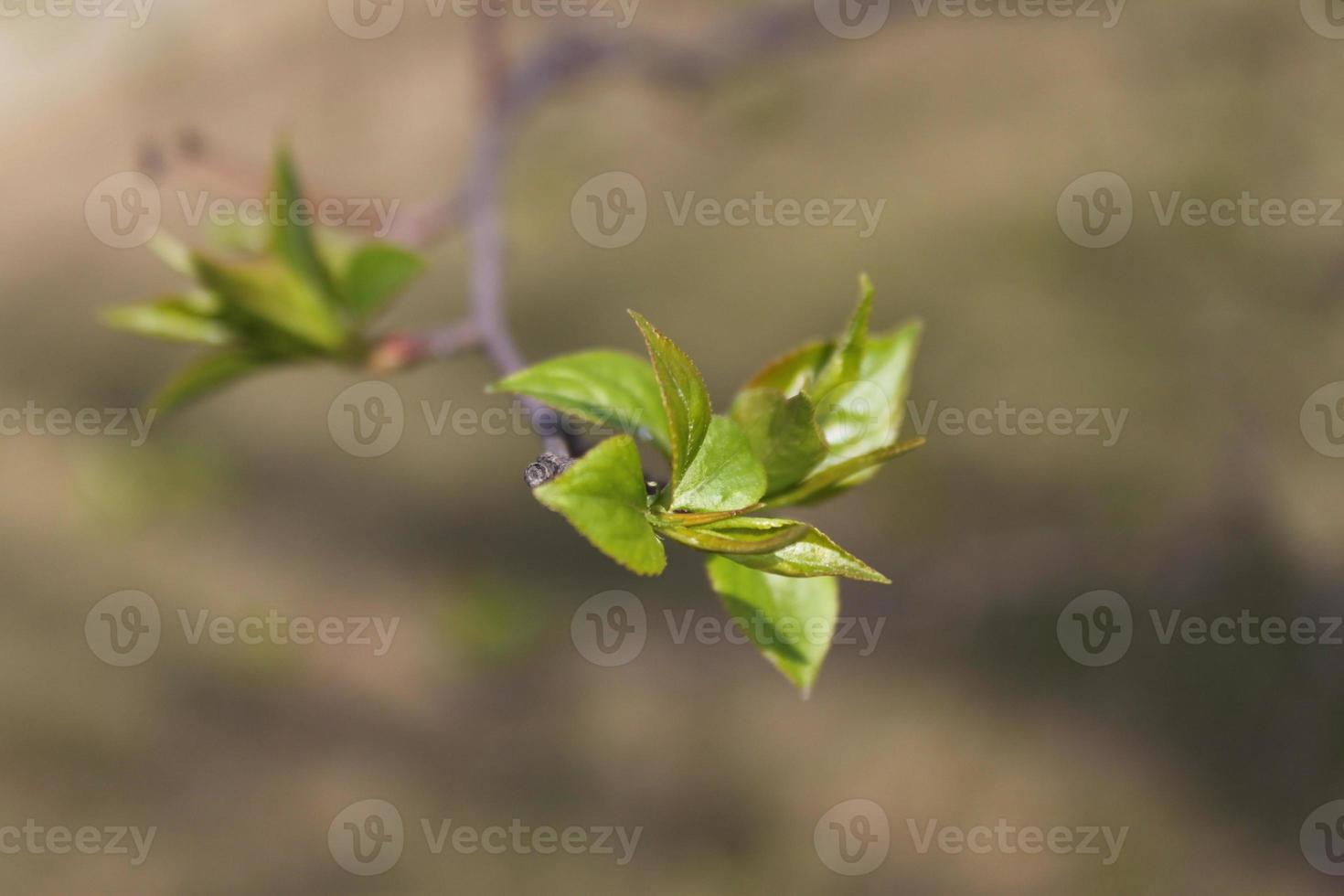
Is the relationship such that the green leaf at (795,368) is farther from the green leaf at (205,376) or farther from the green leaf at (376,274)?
the green leaf at (205,376)

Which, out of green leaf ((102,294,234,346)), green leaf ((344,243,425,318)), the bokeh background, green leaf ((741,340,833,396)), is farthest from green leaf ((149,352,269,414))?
the bokeh background

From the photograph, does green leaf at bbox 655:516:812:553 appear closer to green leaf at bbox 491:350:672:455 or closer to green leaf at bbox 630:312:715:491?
green leaf at bbox 630:312:715:491

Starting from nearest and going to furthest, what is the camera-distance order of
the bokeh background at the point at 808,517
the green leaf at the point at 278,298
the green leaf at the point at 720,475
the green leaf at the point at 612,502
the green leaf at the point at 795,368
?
the green leaf at the point at 612,502 → the green leaf at the point at 720,475 → the green leaf at the point at 795,368 → the green leaf at the point at 278,298 → the bokeh background at the point at 808,517

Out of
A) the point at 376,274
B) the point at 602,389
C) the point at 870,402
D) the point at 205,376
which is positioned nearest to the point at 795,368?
the point at 870,402

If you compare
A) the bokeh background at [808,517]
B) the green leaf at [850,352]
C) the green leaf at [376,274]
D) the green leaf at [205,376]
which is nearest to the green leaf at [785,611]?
the green leaf at [850,352]

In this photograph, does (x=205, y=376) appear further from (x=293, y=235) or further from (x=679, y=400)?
(x=679, y=400)

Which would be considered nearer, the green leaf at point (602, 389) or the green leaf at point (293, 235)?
the green leaf at point (602, 389)

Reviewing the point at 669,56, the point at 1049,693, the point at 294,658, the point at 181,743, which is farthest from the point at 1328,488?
the point at 181,743
